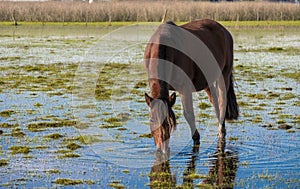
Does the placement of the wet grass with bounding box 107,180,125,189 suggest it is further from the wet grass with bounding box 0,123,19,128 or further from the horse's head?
the wet grass with bounding box 0,123,19,128

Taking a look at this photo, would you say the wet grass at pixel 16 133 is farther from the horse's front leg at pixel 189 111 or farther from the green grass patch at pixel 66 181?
the horse's front leg at pixel 189 111

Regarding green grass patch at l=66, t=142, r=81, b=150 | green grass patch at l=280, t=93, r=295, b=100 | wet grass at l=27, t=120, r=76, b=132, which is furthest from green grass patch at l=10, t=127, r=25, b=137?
green grass patch at l=280, t=93, r=295, b=100

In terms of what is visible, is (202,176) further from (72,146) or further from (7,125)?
(7,125)

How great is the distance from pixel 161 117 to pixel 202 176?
2.72ft

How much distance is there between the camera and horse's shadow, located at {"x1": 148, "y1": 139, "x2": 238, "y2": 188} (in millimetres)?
5984

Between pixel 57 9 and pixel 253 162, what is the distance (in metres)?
32.9

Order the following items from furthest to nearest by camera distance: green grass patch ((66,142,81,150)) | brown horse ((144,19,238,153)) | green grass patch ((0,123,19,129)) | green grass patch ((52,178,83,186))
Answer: green grass patch ((0,123,19,129))
green grass patch ((66,142,81,150))
brown horse ((144,19,238,153))
green grass patch ((52,178,83,186))

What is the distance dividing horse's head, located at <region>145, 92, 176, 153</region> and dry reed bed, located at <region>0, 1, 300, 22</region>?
1097 inches

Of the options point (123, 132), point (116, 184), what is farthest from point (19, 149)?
point (116, 184)

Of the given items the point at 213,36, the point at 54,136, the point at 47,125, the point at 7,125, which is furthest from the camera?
the point at 47,125

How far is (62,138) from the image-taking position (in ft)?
26.9

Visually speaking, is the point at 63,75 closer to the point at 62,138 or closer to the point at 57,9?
the point at 62,138

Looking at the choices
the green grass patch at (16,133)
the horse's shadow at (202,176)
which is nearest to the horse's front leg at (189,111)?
the horse's shadow at (202,176)

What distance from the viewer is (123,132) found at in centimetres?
875
